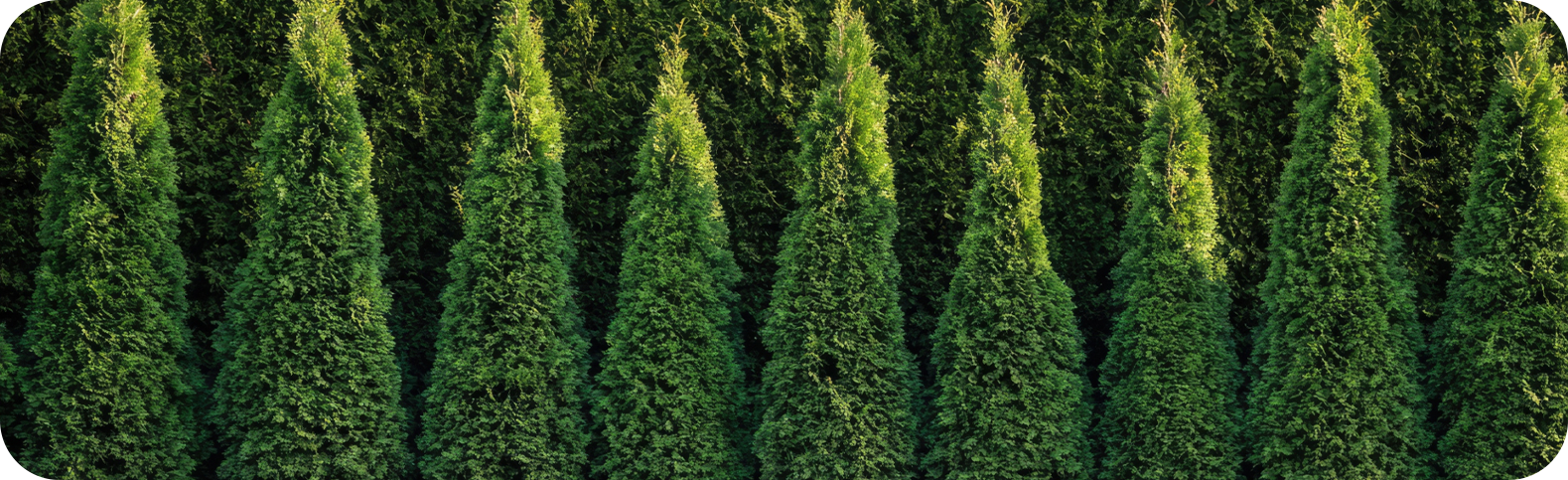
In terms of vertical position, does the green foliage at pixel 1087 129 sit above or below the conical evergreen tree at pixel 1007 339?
above

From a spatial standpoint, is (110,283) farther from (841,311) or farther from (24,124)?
(841,311)

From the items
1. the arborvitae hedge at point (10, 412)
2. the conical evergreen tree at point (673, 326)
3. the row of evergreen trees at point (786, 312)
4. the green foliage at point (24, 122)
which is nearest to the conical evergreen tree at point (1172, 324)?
the row of evergreen trees at point (786, 312)

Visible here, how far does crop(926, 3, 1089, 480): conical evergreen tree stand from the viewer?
10930 millimetres

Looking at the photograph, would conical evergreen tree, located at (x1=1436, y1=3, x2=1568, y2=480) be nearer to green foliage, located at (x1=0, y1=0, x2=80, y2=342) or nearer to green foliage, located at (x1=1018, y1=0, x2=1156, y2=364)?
green foliage, located at (x1=1018, y1=0, x2=1156, y2=364)

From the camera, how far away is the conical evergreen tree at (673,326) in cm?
1108

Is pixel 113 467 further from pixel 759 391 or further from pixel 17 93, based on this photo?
pixel 759 391

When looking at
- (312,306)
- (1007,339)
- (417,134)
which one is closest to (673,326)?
(1007,339)

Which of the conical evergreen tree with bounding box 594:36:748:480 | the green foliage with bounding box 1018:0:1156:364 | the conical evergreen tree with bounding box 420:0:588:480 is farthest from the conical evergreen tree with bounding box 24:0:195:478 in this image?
the green foliage with bounding box 1018:0:1156:364

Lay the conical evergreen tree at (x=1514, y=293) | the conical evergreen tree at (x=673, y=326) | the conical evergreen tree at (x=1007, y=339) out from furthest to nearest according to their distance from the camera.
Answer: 1. the conical evergreen tree at (x=673, y=326)
2. the conical evergreen tree at (x=1007, y=339)
3. the conical evergreen tree at (x=1514, y=293)

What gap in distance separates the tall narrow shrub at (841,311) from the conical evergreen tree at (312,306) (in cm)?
360

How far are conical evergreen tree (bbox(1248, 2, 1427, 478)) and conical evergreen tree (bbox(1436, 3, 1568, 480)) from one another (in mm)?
399

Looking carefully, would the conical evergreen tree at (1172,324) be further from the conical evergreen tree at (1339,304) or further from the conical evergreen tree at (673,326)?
the conical evergreen tree at (673,326)

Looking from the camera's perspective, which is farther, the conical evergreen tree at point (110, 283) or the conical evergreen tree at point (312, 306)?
the conical evergreen tree at point (312, 306)

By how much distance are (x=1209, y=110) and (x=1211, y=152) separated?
1.52 ft
